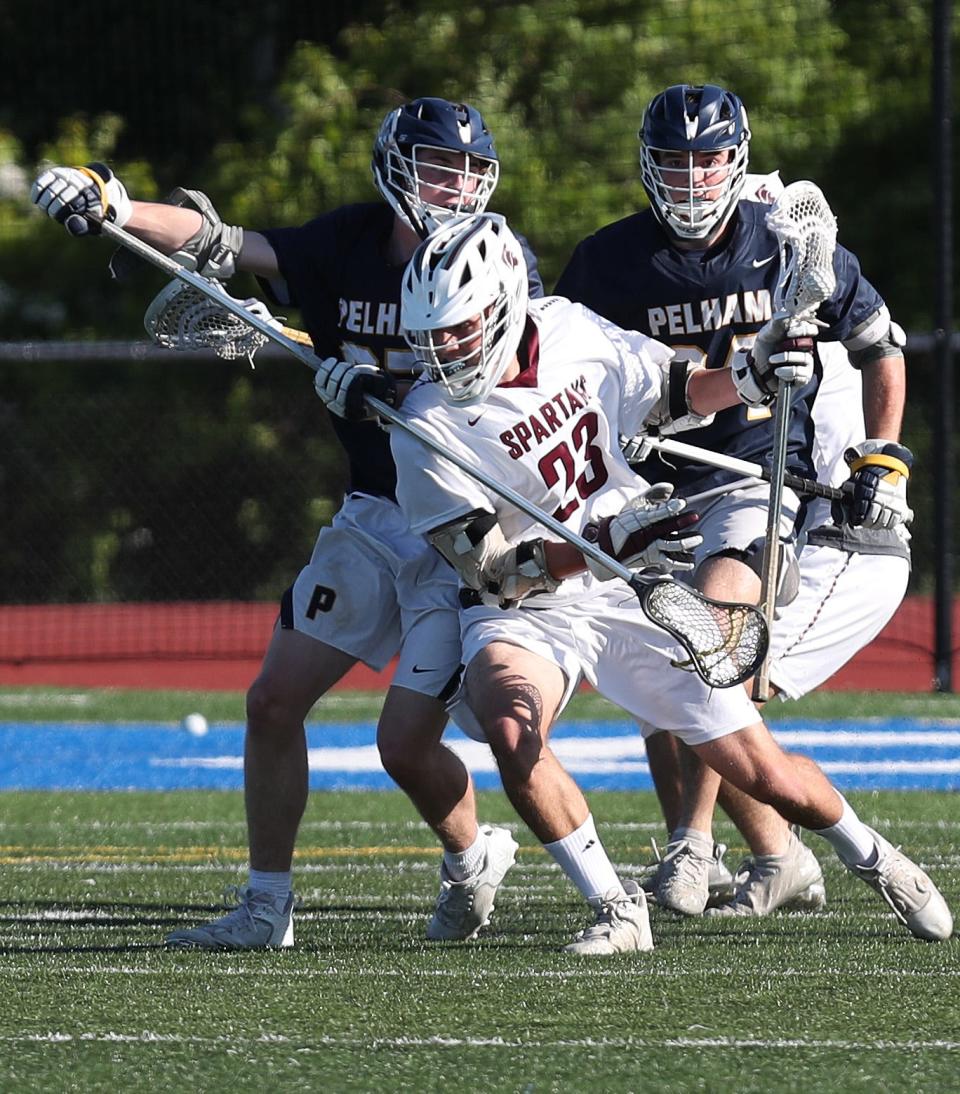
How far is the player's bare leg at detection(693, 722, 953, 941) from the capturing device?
411cm

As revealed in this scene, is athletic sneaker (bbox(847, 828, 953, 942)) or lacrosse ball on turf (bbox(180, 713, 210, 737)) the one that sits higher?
athletic sneaker (bbox(847, 828, 953, 942))

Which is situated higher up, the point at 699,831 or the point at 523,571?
the point at 523,571

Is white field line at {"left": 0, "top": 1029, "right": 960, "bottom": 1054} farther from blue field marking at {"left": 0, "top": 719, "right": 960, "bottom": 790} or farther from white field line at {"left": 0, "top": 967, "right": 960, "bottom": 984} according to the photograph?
blue field marking at {"left": 0, "top": 719, "right": 960, "bottom": 790}

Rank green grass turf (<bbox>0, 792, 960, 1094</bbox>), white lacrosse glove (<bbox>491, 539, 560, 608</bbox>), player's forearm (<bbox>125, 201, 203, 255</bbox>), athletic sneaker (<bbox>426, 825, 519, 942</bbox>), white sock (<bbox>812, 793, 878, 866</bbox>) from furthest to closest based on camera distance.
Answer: player's forearm (<bbox>125, 201, 203, 255</bbox>)
athletic sneaker (<bbox>426, 825, 519, 942</bbox>)
white sock (<bbox>812, 793, 878, 866</bbox>)
white lacrosse glove (<bbox>491, 539, 560, 608</bbox>)
green grass turf (<bbox>0, 792, 960, 1094</bbox>)

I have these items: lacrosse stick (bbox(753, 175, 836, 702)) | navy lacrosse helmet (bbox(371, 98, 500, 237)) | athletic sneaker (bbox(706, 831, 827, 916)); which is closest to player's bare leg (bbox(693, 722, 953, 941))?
lacrosse stick (bbox(753, 175, 836, 702))

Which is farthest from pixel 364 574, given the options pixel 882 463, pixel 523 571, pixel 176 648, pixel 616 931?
pixel 176 648

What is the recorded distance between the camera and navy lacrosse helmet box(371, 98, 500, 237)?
177 inches

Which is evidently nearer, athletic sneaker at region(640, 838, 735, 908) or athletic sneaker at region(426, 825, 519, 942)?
athletic sneaker at region(426, 825, 519, 942)

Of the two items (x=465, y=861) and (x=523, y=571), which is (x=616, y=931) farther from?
(x=523, y=571)

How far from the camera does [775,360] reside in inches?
166

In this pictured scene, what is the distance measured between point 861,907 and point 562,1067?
A: 1867 millimetres

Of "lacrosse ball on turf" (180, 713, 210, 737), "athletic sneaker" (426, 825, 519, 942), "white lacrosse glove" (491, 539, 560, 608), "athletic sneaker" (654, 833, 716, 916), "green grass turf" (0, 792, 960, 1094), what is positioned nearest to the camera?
"green grass turf" (0, 792, 960, 1094)

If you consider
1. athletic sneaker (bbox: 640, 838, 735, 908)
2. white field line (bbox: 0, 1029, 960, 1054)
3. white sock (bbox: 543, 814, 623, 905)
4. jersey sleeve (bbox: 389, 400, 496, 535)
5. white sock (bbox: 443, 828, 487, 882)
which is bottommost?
athletic sneaker (bbox: 640, 838, 735, 908)

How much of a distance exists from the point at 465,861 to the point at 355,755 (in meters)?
3.67
